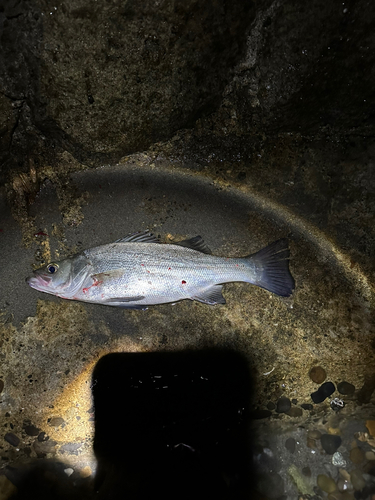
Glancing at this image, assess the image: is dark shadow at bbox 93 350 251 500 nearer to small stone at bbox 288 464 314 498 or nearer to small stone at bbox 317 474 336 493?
small stone at bbox 288 464 314 498

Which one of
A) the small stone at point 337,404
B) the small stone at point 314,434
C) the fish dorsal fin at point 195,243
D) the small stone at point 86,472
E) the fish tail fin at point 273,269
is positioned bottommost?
the small stone at point 86,472

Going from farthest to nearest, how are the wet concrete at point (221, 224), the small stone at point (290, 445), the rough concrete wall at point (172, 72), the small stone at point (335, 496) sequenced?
the small stone at point (290, 445)
the small stone at point (335, 496)
the wet concrete at point (221, 224)
the rough concrete wall at point (172, 72)

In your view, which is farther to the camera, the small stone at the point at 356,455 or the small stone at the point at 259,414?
the small stone at the point at 259,414

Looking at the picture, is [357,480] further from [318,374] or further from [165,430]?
[165,430]

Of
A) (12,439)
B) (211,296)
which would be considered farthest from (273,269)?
(12,439)

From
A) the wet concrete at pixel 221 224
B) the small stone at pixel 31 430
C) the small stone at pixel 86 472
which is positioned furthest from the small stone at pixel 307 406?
the small stone at pixel 31 430

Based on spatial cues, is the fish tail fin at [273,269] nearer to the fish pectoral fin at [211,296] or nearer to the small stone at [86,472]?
the fish pectoral fin at [211,296]

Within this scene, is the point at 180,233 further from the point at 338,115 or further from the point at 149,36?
the point at 338,115
